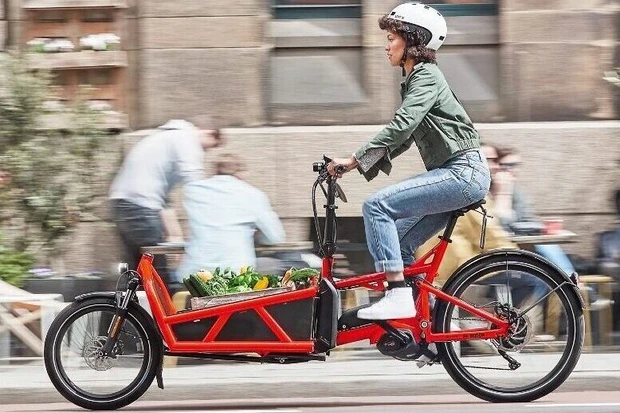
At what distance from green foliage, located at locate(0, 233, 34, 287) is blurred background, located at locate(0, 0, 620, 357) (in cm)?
40

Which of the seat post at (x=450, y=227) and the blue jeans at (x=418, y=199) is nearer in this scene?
the blue jeans at (x=418, y=199)

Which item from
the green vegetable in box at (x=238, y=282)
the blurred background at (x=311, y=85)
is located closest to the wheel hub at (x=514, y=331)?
the green vegetable in box at (x=238, y=282)

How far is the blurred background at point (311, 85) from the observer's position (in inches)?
436

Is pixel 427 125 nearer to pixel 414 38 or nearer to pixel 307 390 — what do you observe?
pixel 414 38

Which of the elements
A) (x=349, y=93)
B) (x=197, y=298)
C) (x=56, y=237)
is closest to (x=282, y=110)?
(x=349, y=93)

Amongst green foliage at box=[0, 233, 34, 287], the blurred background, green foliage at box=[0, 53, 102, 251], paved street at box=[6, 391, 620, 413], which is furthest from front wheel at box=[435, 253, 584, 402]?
green foliage at box=[0, 53, 102, 251]

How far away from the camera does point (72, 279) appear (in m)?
10.0

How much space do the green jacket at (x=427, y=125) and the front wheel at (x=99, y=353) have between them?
1.42 m

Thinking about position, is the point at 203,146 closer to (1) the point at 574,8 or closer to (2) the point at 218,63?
(2) the point at 218,63

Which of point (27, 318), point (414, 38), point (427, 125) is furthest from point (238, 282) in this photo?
point (27, 318)

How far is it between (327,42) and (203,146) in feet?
4.79

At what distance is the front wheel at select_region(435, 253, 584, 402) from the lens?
274 inches

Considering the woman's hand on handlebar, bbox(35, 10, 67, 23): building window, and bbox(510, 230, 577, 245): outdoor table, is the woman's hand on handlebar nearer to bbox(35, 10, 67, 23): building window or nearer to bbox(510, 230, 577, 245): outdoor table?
bbox(510, 230, 577, 245): outdoor table

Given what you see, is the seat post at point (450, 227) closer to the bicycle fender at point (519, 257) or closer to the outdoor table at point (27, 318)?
the bicycle fender at point (519, 257)
